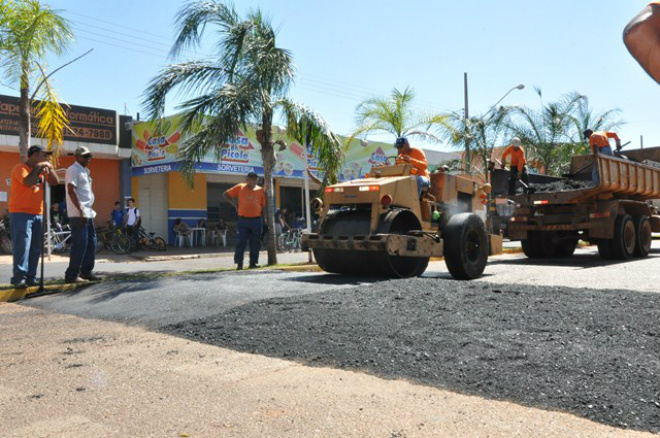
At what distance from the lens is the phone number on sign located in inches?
757

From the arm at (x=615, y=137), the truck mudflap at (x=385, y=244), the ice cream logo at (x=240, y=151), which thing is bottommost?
the truck mudflap at (x=385, y=244)

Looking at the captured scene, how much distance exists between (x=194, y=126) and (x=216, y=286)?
5602mm

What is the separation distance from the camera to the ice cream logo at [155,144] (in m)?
19.2

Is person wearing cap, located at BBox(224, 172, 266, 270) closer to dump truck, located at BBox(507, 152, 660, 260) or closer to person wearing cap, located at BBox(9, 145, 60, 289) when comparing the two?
person wearing cap, located at BBox(9, 145, 60, 289)

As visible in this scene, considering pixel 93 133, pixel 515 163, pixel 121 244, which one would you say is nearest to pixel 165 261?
pixel 121 244

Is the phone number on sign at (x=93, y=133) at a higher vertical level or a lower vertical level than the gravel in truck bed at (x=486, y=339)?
higher

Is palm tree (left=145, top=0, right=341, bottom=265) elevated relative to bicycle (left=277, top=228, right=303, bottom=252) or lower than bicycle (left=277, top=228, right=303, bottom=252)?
elevated

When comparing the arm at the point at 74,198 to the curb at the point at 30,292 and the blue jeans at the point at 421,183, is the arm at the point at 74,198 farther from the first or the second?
the blue jeans at the point at 421,183

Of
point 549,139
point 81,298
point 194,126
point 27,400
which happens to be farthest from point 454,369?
point 549,139

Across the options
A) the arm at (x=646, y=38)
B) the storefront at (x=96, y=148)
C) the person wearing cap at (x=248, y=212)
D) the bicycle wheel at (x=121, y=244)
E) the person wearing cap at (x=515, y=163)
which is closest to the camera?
the arm at (x=646, y=38)

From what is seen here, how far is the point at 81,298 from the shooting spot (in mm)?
7531

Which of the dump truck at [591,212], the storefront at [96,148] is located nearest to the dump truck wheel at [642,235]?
the dump truck at [591,212]

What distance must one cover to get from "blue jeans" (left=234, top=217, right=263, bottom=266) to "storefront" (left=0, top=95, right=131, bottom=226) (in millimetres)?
8813

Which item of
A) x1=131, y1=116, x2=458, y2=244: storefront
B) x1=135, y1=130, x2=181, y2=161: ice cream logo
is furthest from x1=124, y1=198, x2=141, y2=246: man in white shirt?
x1=135, y1=130, x2=181, y2=161: ice cream logo
